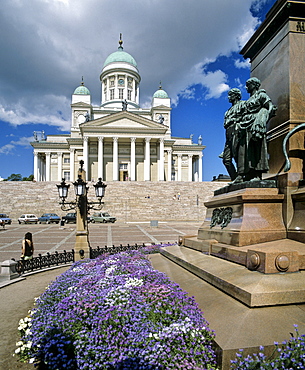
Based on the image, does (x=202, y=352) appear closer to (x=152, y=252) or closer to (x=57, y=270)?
(x=152, y=252)

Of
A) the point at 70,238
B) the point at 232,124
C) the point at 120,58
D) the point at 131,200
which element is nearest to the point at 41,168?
the point at 120,58

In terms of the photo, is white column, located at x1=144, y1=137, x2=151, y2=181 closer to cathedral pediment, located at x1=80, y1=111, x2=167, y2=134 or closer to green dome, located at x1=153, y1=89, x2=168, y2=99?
cathedral pediment, located at x1=80, y1=111, x2=167, y2=134

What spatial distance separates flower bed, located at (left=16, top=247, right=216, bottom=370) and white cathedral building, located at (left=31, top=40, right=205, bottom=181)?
54255mm

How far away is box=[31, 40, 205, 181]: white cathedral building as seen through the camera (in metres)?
57.6

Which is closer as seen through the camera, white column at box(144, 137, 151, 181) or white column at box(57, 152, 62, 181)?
white column at box(144, 137, 151, 181)

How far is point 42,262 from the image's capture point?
8.60 meters

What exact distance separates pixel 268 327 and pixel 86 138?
57.5 meters

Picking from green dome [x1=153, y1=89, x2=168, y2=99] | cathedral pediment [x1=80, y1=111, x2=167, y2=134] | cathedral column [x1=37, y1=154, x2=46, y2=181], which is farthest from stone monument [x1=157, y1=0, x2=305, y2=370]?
green dome [x1=153, y1=89, x2=168, y2=99]

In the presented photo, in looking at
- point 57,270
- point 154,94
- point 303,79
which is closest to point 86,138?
point 154,94

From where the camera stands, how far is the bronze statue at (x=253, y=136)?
492 centimetres

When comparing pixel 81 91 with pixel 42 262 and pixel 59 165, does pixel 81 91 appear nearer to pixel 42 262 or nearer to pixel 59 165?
pixel 59 165

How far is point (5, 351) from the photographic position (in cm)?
337

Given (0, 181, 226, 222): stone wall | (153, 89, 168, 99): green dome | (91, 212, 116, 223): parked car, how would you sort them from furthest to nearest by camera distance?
(153, 89, 168, 99): green dome
(0, 181, 226, 222): stone wall
(91, 212, 116, 223): parked car

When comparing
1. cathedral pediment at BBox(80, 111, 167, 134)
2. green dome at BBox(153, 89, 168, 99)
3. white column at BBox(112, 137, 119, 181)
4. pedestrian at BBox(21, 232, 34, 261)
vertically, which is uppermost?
green dome at BBox(153, 89, 168, 99)
